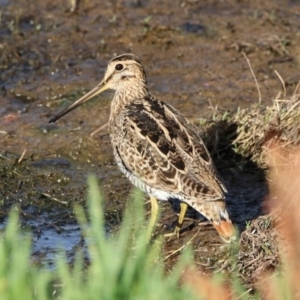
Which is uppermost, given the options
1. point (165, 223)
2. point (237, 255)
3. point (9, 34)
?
point (237, 255)

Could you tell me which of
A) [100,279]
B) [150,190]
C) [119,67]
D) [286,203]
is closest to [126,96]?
[119,67]

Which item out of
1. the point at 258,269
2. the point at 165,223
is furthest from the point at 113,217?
the point at 258,269

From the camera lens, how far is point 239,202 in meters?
6.97

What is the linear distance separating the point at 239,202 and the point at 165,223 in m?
0.57

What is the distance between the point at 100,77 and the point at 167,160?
2.54 meters

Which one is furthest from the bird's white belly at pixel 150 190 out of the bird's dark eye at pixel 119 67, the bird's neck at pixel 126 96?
the bird's dark eye at pixel 119 67

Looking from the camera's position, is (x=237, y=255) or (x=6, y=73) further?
(x=6, y=73)

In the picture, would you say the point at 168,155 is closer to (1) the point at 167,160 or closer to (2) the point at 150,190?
(1) the point at 167,160

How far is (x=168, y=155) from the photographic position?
6.13 meters

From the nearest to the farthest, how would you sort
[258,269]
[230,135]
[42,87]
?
[258,269]
[230,135]
[42,87]

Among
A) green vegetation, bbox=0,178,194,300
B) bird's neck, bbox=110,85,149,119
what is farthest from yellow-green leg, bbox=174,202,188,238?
green vegetation, bbox=0,178,194,300

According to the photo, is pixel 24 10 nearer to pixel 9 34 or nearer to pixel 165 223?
pixel 9 34

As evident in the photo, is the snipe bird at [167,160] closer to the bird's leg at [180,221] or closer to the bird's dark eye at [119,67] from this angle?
the bird's leg at [180,221]

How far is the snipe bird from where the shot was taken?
5980mm
